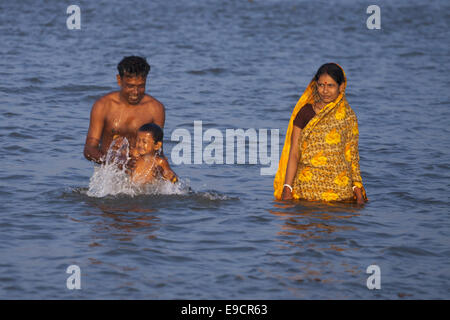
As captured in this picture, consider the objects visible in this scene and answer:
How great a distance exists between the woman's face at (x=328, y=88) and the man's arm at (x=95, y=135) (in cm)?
216

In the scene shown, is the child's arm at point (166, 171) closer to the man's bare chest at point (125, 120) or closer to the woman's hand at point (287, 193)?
the man's bare chest at point (125, 120)

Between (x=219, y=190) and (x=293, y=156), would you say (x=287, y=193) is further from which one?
(x=219, y=190)

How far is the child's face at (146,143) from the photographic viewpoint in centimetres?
789

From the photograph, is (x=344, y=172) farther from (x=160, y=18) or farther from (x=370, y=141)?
(x=160, y=18)

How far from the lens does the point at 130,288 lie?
5988 mm

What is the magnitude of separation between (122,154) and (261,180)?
197cm

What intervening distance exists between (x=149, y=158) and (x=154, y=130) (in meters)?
0.32

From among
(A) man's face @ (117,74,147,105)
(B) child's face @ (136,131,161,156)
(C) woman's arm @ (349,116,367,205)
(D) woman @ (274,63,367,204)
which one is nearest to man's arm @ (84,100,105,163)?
(A) man's face @ (117,74,147,105)

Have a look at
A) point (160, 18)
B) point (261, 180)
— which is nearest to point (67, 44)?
point (160, 18)

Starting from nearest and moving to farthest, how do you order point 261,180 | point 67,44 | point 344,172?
point 344,172 → point 261,180 → point 67,44

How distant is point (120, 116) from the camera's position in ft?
26.7

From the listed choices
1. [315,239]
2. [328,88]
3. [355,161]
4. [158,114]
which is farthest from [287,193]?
[158,114]

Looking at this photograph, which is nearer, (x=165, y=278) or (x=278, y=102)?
(x=165, y=278)

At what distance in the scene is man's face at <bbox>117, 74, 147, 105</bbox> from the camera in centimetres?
782
